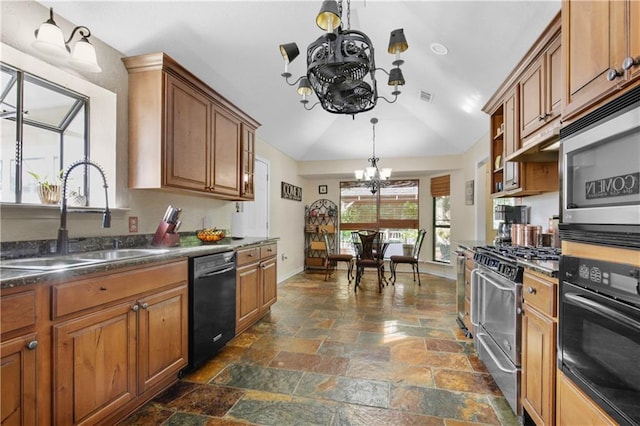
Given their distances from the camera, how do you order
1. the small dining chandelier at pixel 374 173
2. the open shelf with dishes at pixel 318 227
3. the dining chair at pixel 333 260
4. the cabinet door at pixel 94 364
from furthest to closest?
the open shelf with dishes at pixel 318 227
the dining chair at pixel 333 260
the small dining chandelier at pixel 374 173
the cabinet door at pixel 94 364

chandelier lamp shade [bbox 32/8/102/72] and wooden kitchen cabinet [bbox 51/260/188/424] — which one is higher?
chandelier lamp shade [bbox 32/8/102/72]

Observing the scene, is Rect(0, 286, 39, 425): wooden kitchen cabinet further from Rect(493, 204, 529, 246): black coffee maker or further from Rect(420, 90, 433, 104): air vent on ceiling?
Rect(420, 90, 433, 104): air vent on ceiling

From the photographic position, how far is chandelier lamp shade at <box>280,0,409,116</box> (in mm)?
1638

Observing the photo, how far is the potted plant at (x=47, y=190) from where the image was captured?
1909 mm

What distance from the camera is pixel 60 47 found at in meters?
1.75

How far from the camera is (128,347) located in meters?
1.70

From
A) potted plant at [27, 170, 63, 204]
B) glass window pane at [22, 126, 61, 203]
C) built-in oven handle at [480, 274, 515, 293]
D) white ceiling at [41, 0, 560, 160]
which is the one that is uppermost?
white ceiling at [41, 0, 560, 160]

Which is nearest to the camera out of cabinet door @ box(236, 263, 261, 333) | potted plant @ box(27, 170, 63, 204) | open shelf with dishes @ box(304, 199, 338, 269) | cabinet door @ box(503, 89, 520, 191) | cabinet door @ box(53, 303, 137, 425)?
cabinet door @ box(53, 303, 137, 425)

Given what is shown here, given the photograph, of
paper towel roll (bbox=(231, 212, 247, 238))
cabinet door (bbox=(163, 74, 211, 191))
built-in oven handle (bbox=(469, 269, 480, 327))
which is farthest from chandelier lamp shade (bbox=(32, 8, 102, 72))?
built-in oven handle (bbox=(469, 269, 480, 327))

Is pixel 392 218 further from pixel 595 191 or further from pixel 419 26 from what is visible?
pixel 595 191

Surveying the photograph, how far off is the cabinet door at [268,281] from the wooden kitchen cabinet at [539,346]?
8.03ft

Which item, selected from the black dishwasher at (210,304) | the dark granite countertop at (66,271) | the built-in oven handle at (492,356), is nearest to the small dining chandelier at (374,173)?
the black dishwasher at (210,304)

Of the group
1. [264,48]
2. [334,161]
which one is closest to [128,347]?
[264,48]

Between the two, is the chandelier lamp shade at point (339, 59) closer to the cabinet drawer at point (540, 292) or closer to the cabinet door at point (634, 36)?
the cabinet door at point (634, 36)
